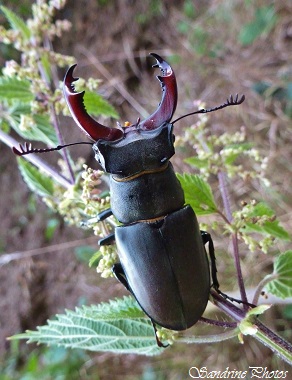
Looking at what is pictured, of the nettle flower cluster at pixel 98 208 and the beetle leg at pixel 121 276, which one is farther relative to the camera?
the beetle leg at pixel 121 276

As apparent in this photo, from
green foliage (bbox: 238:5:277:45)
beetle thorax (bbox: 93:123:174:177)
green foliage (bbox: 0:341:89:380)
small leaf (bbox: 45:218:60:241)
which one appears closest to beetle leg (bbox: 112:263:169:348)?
beetle thorax (bbox: 93:123:174:177)

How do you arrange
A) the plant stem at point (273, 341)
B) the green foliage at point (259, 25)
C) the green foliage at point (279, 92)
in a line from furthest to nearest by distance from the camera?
the green foliage at point (259, 25) < the green foliage at point (279, 92) < the plant stem at point (273, 341)

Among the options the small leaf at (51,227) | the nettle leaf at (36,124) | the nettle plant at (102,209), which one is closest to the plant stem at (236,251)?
the nettle plant at (102,209)

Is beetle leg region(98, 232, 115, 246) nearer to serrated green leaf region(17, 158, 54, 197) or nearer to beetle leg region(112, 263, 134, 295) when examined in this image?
beetle leg region(112, 263, 134, 295)

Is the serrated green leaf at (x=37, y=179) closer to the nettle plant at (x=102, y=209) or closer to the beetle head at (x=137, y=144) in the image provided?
the nettle plant at (x=102, y=209)

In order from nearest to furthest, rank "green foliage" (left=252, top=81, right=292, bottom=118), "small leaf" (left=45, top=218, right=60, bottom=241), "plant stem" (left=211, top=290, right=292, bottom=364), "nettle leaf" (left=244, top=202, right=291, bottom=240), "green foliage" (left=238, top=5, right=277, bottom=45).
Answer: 1. "plant stem" (left=211, top=290, right=292, bottom=364)
2. "nettle leaf" (left=244, top=202, right=291, bottom=240)
3. "green foliage" (left=252, top=81, right=292, bottom=118)
4. "green foliage" (left=238, top=5, right=277, bottom=45)
5. "small leaf" (left=45, top=218, right=60, bottom=241)

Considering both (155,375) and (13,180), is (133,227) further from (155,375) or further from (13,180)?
(13,180)

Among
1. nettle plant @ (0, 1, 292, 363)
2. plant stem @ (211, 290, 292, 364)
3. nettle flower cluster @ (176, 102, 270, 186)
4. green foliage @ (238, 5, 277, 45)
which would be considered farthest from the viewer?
green foliage @ (238, 5, 277, 45)
